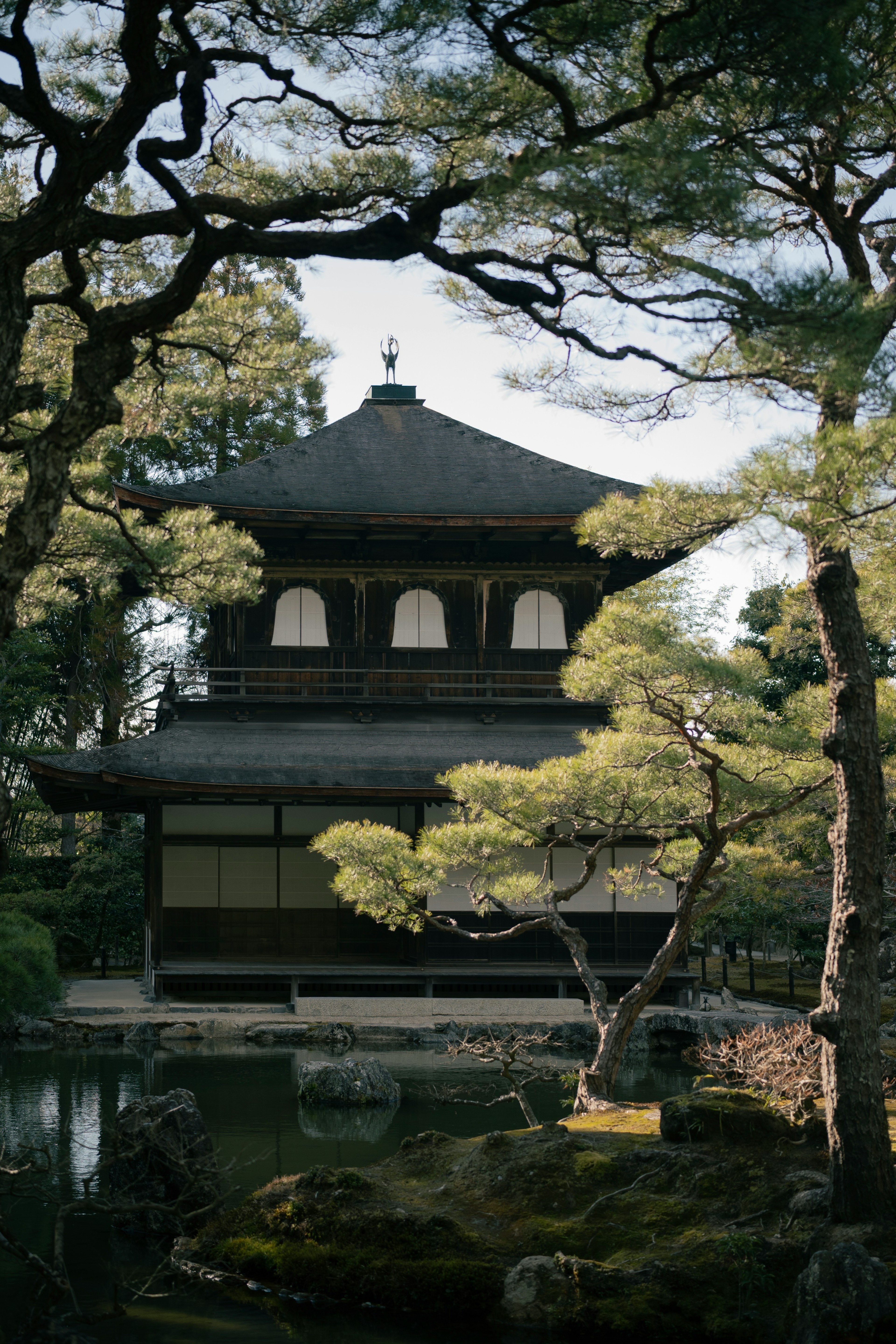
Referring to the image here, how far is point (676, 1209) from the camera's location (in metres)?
6.46

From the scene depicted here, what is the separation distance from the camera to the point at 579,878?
1582 centimetres

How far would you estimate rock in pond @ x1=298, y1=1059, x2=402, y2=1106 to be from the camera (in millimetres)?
10797

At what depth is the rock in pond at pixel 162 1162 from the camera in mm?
7285

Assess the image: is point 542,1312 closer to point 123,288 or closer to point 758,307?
point 758,307

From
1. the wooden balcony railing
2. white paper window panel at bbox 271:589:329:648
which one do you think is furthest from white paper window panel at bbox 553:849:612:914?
white paper window panel at bbox 271:589:329:648

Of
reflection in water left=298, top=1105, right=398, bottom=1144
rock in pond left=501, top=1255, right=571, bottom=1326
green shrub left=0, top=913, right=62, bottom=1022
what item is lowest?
reflection in water left=298, top=1105, right=398, bottom=1144

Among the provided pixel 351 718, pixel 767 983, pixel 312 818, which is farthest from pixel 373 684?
pixel 767 983

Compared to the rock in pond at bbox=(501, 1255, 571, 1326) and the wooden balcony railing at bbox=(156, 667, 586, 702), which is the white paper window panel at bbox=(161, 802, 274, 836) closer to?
the wooden balcony railing at bbox=(156, 667, 586, 702)

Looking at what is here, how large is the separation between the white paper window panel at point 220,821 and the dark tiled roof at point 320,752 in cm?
91

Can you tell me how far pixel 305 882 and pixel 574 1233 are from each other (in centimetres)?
1037

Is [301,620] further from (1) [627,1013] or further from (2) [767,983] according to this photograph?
(1) [627,1013]

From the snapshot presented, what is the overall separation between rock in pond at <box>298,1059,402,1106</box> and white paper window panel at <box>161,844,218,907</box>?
5398mm

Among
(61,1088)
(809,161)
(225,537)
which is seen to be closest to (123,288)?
(225,537)

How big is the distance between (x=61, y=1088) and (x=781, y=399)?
29.0 ft
